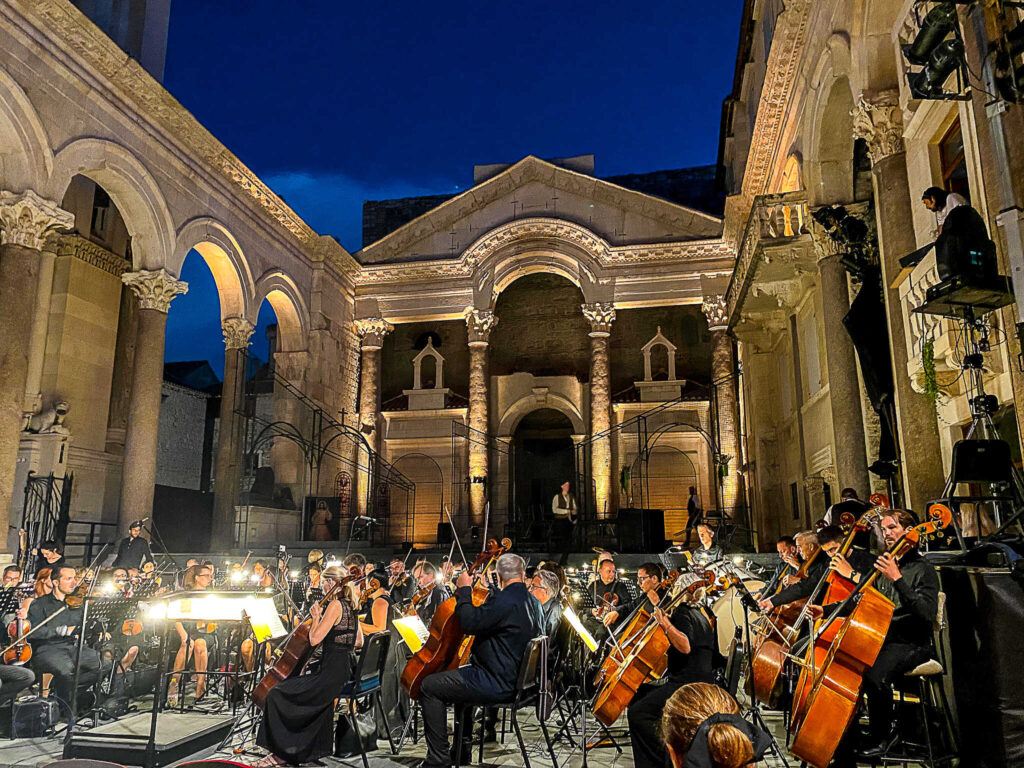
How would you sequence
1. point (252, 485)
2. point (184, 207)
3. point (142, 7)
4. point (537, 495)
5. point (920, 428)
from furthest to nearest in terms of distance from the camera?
point (537, 495) → point (252, 485) → point (142, 7) → point (184, 207) → point (920, 428)

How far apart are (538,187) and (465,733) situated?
20.6 metres

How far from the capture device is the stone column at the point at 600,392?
23.0 metres

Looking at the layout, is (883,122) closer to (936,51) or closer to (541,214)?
(936,51)

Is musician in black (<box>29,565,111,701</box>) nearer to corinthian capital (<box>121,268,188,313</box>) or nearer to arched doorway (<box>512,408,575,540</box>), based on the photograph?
corinthian capital (<box>121,268,188,313</box>)

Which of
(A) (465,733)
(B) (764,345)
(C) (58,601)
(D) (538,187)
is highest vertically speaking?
(D) (538,187)

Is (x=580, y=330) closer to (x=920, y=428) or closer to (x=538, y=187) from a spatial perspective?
(x=538, y=187)

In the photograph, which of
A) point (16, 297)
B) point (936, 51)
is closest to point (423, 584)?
point (936, 51)

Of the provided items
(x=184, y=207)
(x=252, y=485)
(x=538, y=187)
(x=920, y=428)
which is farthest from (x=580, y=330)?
(x=920, y=428)

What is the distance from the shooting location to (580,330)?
93.6 feet

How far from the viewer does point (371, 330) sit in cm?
2519

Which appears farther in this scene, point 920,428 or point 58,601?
point 920,428

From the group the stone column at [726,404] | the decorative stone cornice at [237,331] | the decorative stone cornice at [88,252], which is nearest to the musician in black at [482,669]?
the decorative stone cornice at [88,252]

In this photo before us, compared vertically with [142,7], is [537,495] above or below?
below

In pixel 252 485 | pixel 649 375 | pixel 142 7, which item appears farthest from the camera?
pixel 649 375
